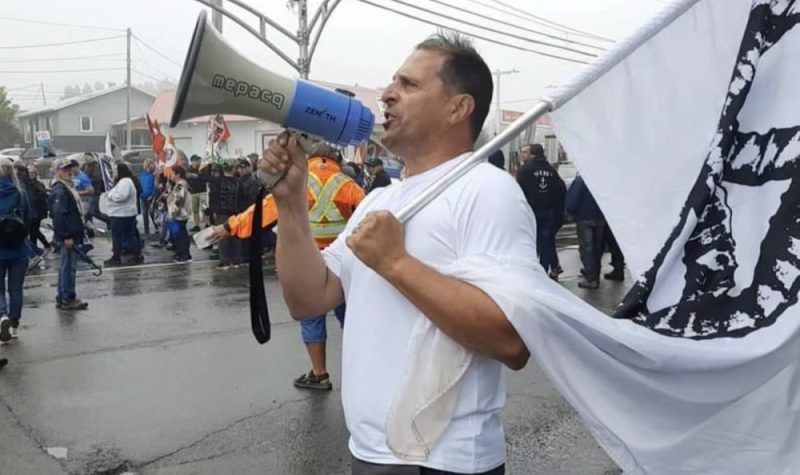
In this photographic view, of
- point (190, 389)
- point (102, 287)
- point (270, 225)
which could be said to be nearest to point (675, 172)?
point (270, 225)

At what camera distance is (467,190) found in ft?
6.31

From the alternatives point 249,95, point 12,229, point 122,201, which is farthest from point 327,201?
point 122,201

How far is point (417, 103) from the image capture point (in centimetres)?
206

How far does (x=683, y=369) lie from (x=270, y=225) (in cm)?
360

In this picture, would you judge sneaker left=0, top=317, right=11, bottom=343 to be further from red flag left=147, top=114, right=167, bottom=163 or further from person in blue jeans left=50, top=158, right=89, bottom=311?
red flag left=147, top=114, right=167, bottom=163

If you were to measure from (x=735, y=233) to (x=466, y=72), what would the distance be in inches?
30.4

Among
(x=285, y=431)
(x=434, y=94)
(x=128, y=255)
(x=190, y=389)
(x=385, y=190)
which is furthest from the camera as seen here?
(x=128, y=255)

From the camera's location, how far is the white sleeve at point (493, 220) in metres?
1.86

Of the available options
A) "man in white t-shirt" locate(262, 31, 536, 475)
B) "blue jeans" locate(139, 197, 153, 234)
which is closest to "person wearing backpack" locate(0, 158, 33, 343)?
"man in white t-shirt" locate(262, 31, 536, 475)

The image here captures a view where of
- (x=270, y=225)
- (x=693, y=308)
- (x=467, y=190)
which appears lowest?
(x=270, y=225)

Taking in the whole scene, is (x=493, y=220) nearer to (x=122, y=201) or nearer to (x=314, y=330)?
(x=314, y=330)

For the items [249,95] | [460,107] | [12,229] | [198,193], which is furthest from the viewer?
[198,193]

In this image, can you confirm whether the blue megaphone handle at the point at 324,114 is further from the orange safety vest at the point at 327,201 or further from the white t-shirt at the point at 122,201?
the white t-shirt at the point at 122,201

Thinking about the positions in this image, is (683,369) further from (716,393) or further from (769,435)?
(769,435)
